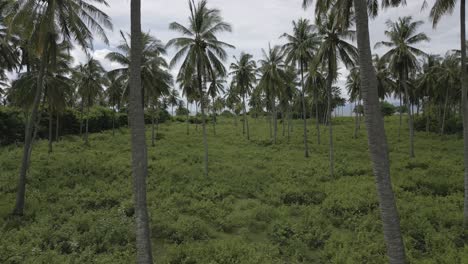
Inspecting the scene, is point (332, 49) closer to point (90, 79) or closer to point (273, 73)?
point (273, 73)

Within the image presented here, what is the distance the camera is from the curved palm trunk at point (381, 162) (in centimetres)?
536

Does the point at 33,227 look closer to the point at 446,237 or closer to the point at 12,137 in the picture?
the point at 446,237

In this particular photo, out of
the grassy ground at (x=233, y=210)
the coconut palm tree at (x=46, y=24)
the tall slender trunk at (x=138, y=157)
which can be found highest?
the coconut palm tree at (x=46, y=24)

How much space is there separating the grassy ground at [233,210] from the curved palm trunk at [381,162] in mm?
3783

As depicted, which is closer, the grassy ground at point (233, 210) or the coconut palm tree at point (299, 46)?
the grassy ground at point (233, 210)

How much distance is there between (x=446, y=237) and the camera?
9984 mm

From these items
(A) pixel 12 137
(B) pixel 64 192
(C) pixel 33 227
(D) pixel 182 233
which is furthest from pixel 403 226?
(A) pixel 12 137

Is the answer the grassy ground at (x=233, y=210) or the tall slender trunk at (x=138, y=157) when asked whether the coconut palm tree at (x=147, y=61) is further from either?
the tall slender trunk at (x=138, y=157)

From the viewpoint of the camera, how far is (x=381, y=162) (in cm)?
546

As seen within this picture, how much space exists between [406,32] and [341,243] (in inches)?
824

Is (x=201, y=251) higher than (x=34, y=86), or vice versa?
(x=34, y=86)

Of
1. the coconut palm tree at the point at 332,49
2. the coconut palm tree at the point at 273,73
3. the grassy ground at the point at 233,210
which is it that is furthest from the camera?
the coconut palm tree at the point at 273,73

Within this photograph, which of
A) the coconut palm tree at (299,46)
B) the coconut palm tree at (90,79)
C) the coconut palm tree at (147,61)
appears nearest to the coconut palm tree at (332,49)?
the coconut palm tree at (299,46)

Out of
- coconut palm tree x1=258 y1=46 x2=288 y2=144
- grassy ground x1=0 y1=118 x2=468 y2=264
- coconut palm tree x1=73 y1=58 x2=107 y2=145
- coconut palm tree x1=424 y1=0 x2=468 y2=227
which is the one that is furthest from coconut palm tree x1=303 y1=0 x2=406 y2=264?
coconut palm tree x1=73 y1=58 x2=107 y2=145
